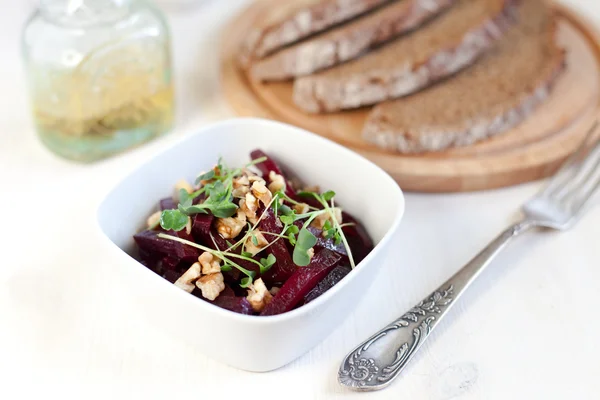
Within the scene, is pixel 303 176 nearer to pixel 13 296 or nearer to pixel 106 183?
pixel 106 183

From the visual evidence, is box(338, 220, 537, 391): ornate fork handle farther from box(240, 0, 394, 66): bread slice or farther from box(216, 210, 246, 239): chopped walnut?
box(240, 0, 394, 66): bread slice

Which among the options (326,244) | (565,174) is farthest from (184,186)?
(565,174)

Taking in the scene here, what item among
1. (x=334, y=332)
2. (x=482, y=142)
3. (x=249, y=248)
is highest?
(x=249, y=248)

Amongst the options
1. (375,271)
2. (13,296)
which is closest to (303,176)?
(375,271)

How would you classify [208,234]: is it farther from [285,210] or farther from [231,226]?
[285,210]

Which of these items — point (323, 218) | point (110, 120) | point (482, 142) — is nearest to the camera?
point (323, 218)

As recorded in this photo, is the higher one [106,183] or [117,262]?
[117,262]

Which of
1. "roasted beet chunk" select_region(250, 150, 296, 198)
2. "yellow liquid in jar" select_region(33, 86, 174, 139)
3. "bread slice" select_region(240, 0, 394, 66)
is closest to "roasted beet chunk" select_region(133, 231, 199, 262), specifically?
"roasted beet chunk" select_region(250, 150, 296, 198)
